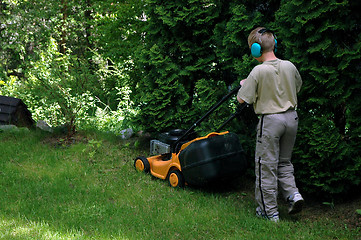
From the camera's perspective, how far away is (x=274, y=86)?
3.73 metres

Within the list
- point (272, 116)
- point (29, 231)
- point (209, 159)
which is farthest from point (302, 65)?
point (29, 231)

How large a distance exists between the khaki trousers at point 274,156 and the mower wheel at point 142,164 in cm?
186

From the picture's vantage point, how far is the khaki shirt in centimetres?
373

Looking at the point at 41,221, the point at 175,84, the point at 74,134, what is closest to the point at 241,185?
the point at 175,84

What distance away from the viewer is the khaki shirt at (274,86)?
373cm

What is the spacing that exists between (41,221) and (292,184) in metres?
2.55

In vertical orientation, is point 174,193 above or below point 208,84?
below

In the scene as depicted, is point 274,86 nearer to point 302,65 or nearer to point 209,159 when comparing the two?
point 302,65

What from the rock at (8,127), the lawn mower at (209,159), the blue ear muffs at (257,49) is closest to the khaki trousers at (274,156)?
the lawn mower at (209,159)

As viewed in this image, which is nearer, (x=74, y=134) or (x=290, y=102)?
(x=290, y=102)

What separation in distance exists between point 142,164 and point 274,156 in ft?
6.96

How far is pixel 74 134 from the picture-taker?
6801mm

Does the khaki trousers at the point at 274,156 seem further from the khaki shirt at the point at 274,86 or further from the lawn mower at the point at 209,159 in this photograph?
the lawn mower at the point at 209,159

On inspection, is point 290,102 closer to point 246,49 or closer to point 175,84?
point 246,49
